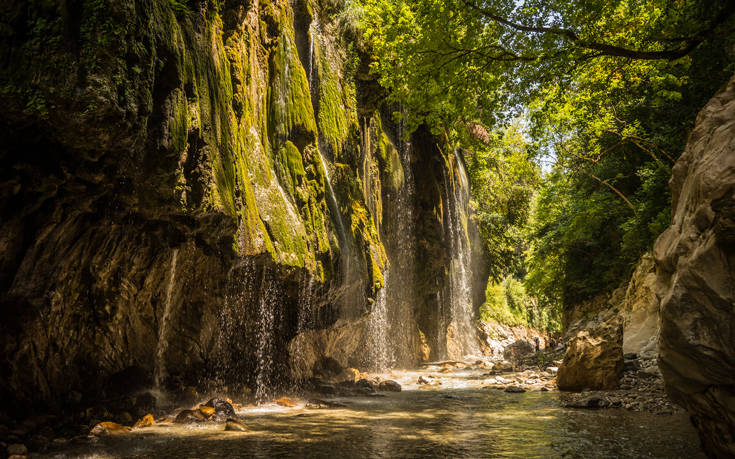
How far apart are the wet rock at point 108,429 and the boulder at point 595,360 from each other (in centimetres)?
1006

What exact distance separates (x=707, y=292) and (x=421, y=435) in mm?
4559

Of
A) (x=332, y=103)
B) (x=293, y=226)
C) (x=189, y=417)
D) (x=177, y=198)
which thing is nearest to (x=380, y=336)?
(x=332, y=103)

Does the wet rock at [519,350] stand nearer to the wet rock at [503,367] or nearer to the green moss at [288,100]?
the wet rock at [503,367]

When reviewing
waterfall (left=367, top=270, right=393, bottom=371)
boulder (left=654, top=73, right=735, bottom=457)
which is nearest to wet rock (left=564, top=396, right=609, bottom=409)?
boulder (left=654, top=73, right=735, bottom=457)

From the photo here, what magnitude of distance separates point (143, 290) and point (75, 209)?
2273 mm

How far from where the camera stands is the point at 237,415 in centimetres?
822

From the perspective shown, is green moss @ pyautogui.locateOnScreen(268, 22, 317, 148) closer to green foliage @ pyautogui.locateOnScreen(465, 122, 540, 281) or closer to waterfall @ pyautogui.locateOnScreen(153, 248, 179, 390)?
waterfall @ pyautogui.locateOnScreen(153, 248, 179, 390)

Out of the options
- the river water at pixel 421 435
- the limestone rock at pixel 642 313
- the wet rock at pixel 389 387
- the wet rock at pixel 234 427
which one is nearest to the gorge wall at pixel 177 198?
the river water at pixel 421 435

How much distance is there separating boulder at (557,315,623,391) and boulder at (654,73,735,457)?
21.4 feet

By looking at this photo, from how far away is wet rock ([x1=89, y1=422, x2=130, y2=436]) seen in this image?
6.31 meters

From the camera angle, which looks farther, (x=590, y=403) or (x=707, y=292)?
(x=590, y=403)

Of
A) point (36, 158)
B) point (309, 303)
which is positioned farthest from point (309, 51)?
point (36, 158)

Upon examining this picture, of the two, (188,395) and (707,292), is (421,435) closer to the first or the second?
(707,292)

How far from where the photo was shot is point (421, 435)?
6.75 meters
